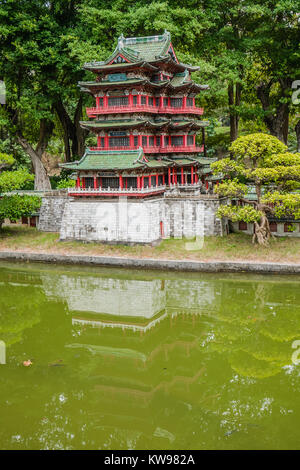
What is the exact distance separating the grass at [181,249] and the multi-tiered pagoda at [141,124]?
3796 millimetres

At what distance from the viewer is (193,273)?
28922 millimetres

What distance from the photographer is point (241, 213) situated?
29250mm

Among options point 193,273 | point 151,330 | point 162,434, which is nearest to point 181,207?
point 193,273

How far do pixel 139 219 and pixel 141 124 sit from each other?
6.77 meters

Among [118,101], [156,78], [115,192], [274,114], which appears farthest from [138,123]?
[274,114]

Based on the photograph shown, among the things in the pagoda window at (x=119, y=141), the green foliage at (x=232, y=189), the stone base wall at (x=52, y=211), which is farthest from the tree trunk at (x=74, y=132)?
the green foliage at (x=232, y=189)

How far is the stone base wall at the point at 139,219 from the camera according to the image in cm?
3162

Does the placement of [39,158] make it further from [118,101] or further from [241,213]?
[241,213]

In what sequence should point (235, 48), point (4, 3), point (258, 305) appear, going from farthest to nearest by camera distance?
point (235, 48)
point (4, 3)
point (258, 305)

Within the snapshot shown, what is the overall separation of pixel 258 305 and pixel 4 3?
3217cm

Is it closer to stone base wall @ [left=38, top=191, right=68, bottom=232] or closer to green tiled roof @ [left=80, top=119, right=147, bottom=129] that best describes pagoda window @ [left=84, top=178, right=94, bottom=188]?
stone base wall @ [left=38, top=191, right=68, bottom=232]

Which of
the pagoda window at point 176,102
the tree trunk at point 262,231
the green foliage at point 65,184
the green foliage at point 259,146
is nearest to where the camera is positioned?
the green foliage at point 259,146

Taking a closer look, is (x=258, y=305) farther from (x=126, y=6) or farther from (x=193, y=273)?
(x=126, y=6)

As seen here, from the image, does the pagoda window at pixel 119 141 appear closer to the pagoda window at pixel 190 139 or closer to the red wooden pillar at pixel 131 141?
the red wooden pillar at pixel 131 141
